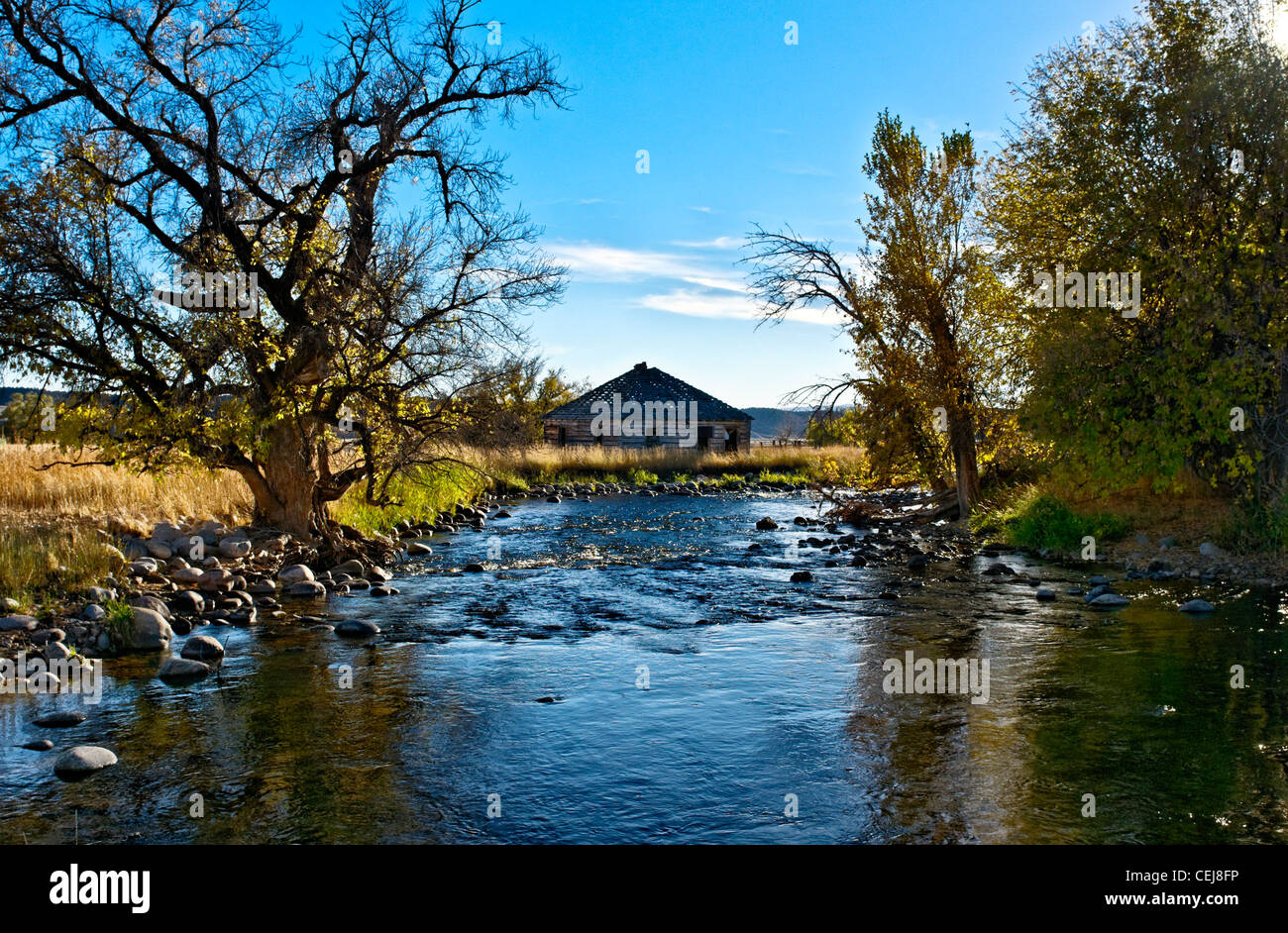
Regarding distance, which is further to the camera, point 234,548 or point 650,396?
point 650,396

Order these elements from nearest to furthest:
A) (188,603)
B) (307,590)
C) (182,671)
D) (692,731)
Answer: (692,731) → (182,671) → (188,603) → (307,590)

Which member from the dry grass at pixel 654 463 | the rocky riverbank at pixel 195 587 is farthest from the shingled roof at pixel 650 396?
the rocky riverbank at pixel 195 587

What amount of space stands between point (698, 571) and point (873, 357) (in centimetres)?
815

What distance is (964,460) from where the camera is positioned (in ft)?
73.3

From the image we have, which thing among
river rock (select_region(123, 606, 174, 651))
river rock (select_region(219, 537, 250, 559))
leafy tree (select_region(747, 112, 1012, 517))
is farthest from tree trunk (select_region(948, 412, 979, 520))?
river rock (select_region(123, 606, 174, 651))

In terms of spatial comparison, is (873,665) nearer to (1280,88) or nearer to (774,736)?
(774,736)

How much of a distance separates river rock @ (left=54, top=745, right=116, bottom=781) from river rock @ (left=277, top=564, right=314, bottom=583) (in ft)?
26.1

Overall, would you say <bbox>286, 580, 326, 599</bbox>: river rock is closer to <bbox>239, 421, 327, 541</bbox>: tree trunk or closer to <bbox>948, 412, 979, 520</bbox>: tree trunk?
<bbox>239, 421, 327, 541</bbox>: tree trunk

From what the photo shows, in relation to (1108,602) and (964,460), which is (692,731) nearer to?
(1108,602)

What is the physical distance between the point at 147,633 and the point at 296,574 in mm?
4410

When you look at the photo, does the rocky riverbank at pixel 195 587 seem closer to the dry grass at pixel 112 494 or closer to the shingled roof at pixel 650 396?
the dry grass at pixel 112 494

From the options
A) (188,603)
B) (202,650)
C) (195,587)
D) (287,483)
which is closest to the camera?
(202,650)

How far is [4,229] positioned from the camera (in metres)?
Answer: 13.6

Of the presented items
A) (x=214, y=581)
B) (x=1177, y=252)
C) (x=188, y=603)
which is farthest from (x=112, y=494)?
(x=1177, y=252)
